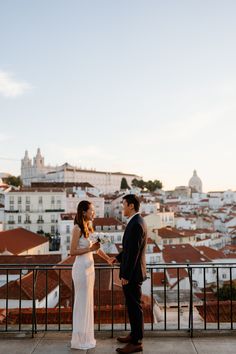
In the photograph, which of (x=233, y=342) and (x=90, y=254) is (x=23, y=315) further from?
(x=233, y=342)

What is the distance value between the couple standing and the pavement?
0.19m

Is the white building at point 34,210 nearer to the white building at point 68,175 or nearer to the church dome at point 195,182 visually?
the white building at point 68,175

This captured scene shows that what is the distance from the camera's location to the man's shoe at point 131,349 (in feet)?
14.7

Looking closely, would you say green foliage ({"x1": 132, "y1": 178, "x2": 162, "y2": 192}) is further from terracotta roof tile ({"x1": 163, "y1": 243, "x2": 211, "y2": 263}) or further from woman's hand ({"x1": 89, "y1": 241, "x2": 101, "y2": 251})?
woman's hand ({"x1": 89, "y1": 241, "x2": 101, "y2": 251})

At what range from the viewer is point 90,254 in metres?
4.72

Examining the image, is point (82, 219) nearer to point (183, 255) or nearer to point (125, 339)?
point (125, 339)

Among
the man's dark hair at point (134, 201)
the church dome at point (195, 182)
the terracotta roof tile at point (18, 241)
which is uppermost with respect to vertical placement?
the church dome at point (195, 182)

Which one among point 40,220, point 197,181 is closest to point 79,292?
point 40,220

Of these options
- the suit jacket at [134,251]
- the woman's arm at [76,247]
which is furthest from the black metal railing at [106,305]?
the woman's arm at [76,247]

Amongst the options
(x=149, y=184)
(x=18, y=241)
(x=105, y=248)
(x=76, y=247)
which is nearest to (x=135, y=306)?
(x=76, y=247)

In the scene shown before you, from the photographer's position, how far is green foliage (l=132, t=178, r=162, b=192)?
11200 centimetres

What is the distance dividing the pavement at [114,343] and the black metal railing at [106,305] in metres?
0.15

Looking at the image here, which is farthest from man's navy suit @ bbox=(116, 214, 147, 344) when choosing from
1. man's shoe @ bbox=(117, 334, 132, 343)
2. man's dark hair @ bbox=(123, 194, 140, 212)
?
man's shoe @ bbox=(117, 334, 132, 343)

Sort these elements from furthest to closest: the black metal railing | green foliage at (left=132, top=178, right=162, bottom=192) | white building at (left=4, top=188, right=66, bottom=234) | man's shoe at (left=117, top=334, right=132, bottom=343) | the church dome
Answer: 1. the church dome
2. green foliage at (left=132, top=178, right=162, bottom=192)
3. white building at (left=4, top=188, right=66, bottom=234)
4. the black metal railing
5. man's shoe at (left=117, top=334, right=132, bottom=343)
